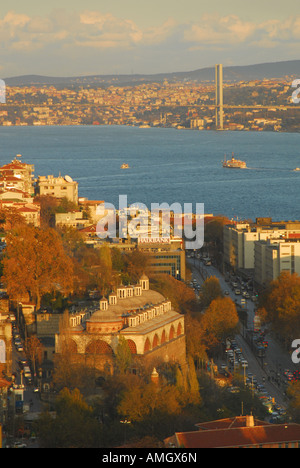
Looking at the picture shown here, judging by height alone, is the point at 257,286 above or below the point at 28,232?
below

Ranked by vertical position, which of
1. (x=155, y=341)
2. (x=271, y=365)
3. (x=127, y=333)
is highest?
(x=127, y=333)

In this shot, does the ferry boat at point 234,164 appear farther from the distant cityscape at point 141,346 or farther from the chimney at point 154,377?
the chimney at point 154,377

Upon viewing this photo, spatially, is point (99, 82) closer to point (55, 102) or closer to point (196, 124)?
point (55, 102)

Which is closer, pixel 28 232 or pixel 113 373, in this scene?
pixel 113 373

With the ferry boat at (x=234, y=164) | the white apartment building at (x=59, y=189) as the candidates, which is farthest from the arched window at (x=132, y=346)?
the ferry boat at (x=234, y=164)

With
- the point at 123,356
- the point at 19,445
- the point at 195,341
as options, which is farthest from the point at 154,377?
the point at 195,341

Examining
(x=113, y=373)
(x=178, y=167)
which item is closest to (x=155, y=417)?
(x=113, y=373)

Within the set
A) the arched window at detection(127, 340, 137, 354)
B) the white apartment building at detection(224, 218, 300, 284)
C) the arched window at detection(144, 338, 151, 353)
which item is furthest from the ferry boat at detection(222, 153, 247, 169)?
the arched window at detection(127, 340, 137, 354)

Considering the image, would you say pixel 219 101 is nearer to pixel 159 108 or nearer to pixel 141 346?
pixel 159 108
